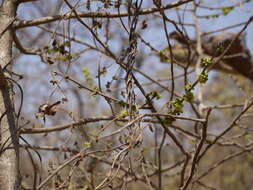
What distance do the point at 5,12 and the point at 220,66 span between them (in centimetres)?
251

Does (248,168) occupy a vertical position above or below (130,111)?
above

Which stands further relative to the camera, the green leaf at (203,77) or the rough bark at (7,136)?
the green leaf at (203,77)

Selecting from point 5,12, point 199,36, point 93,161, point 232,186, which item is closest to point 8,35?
point 5,12

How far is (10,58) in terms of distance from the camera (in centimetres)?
229

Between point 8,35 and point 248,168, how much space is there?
11.6 meters

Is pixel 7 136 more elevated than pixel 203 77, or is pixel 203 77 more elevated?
pixel 203 77

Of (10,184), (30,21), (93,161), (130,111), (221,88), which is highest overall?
(221,88)

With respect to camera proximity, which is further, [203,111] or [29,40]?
[29,40]

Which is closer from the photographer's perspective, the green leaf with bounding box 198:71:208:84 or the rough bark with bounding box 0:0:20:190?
the rough bark with bounding box 0:0:20:190

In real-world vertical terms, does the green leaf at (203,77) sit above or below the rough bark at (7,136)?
above

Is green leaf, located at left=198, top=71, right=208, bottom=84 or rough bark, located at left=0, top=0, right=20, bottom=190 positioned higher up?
green leaf, located at left=198, top=71, right=208, bottom=84

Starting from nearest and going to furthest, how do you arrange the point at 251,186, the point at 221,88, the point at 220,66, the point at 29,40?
the point at 220,66 → the point at 29,40 → the point at 251,186 → the point at 221,88

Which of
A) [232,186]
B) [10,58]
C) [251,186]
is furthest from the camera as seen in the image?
[232,186]

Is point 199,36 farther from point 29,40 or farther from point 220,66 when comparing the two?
point 29,40
